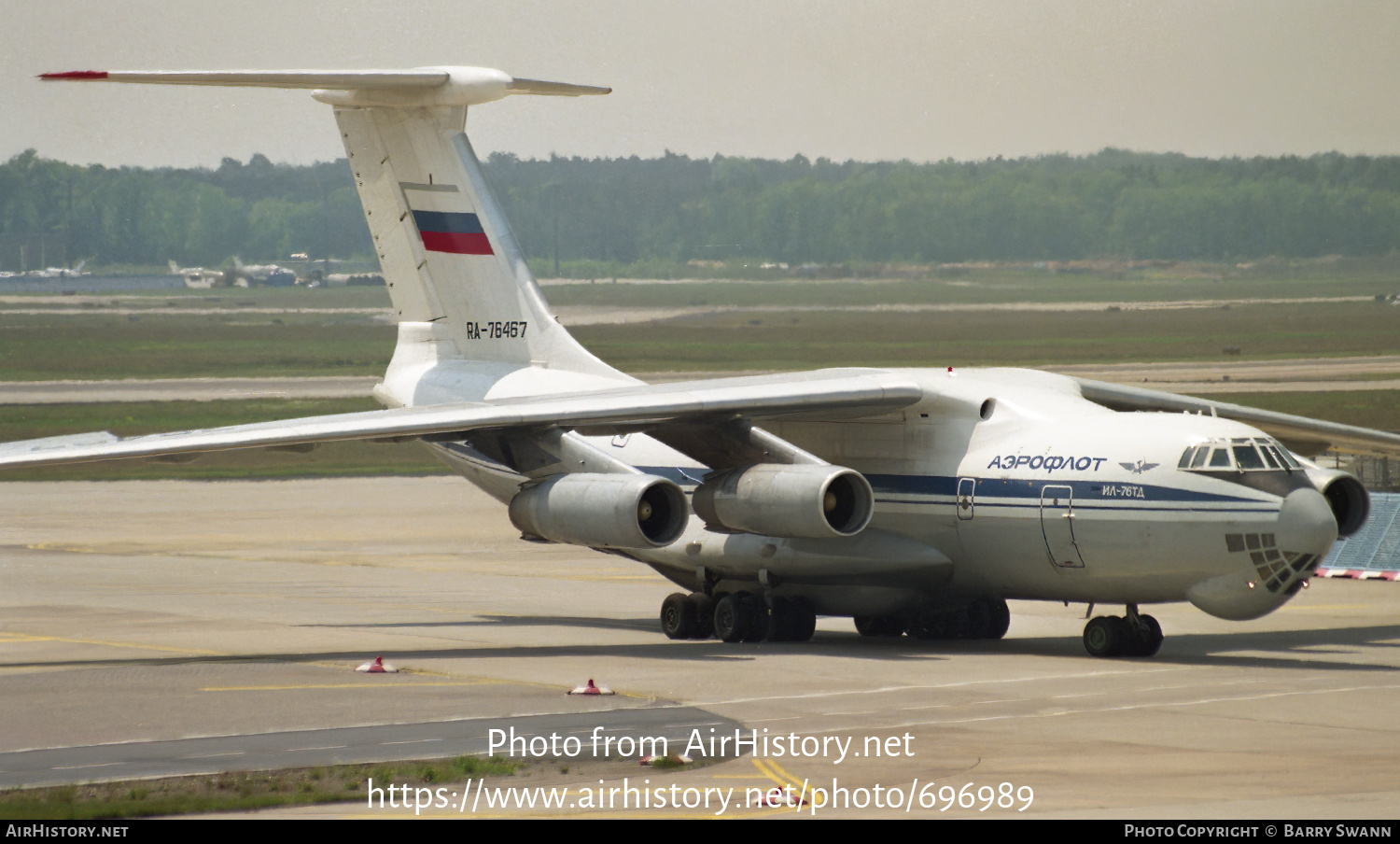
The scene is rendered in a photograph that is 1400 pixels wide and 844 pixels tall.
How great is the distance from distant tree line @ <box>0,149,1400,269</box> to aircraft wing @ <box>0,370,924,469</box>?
1931 inches

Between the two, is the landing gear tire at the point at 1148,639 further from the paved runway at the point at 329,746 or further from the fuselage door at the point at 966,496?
the paved runway at the point at 329,746

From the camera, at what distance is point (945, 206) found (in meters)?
67.3

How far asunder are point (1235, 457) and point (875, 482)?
3.76 metres

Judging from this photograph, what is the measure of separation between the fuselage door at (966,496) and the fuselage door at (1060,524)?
0.81m

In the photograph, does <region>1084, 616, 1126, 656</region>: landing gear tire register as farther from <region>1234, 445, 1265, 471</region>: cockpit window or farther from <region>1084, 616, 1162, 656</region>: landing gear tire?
<region>1234, 445, 1265, 471</region>: cockpit window

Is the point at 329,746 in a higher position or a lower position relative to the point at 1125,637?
higher

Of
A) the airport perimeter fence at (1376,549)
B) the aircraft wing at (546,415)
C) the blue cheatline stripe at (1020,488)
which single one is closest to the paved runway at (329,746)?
the aircraft wing at (546,415)

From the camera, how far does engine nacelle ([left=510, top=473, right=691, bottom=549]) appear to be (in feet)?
57.9

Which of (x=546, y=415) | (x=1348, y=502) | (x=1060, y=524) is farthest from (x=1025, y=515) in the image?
(x=546, y=415)

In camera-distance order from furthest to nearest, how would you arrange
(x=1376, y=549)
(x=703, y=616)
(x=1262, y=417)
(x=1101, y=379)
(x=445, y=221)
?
(x=1101, y=379) → (x=1376, y=549) → (x=445, y=221) → (x=1262, y=417) → (x=703, y=616)

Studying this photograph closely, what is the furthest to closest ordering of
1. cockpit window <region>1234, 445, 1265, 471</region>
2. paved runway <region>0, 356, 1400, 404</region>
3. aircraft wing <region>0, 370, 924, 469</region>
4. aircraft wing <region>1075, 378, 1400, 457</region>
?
paved runway <region>0, 356, 1400, 404</region> < aircraft wing <region>1075, 378, 1400, 457</region> < aircraft wing <region>0, 370, 924, 469</region> < cockpit window <region>1234, 445, 1265, 471</region>

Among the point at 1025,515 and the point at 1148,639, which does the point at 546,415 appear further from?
the point at 1148,639

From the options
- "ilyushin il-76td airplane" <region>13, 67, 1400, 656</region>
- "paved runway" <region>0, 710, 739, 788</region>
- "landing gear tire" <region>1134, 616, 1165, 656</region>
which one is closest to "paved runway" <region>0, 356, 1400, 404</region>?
"ilyushin il-76td airplane" <region>13, 67, 1400, 656</region>
